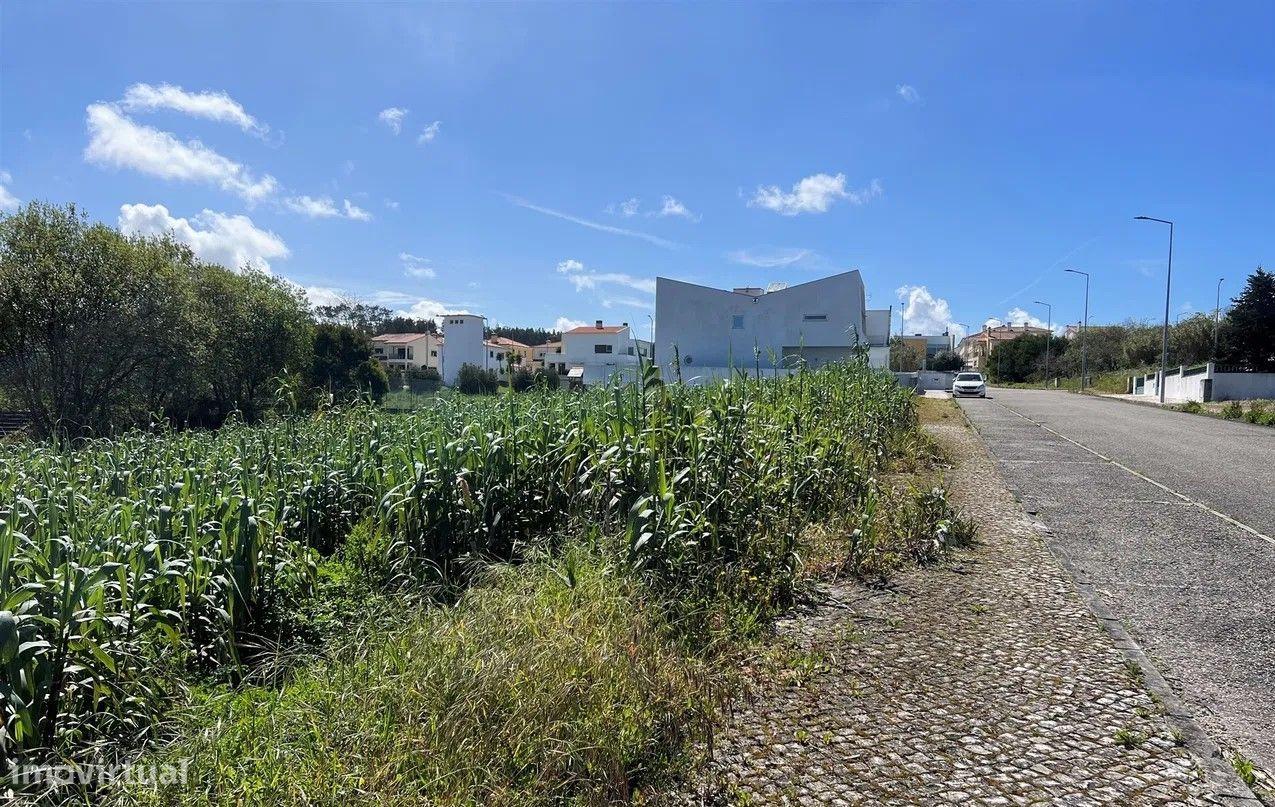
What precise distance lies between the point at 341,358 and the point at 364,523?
52.9 m

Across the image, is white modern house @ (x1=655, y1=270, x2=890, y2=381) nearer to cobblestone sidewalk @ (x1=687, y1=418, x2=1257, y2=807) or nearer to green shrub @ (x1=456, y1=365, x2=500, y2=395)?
green shrub @ (x1=456, y1=365, x2=500, y2=395)

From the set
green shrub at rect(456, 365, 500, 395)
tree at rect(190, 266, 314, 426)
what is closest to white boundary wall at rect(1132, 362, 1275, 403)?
green shrub at rect(456, 365, 500, 395)

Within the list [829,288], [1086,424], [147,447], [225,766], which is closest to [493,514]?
[225,766]

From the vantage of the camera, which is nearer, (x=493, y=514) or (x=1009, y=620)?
(x=1009, y=620)

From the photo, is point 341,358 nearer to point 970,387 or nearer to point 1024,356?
point 970,387

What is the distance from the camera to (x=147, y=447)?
25.5 ft

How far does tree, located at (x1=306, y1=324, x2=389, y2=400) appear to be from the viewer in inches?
1834

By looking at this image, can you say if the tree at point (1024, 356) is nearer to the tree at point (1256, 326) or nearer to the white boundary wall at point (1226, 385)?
the tree at point (1256, 326)

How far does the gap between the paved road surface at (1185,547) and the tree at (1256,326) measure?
34.1 metres

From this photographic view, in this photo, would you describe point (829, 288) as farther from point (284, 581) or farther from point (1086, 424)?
point (284, 581)

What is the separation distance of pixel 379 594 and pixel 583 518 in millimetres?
1274

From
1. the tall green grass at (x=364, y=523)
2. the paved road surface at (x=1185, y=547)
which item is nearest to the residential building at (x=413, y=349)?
the paved road surface at (x=1185, y=547)

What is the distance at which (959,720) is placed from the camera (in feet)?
9.63

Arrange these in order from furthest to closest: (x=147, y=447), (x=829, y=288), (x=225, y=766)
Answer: (x=829, y=288), (x=147, y=447), (x=225, y=766)
